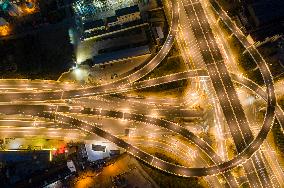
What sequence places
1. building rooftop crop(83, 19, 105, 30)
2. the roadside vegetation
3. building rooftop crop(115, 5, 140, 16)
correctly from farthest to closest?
building rooftop crop(83, 19, 105, 30)
building rooftop crop(115, 5, 140, 16)
the roadside vegetation

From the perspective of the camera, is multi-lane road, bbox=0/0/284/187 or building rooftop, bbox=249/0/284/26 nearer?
multi-lane road, bbox=0/0/284/187

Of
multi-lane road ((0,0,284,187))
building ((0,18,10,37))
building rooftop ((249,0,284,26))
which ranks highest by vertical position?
building ((0,18,10,37))

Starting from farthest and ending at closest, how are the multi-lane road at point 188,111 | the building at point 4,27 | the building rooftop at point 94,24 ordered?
the building at point 4,27
the building rooftop at point 94,24
the multi-lane road at point 188,111

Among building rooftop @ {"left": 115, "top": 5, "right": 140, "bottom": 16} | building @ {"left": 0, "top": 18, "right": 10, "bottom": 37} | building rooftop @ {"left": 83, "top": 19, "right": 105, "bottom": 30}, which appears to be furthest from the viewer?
building @ {"left": 0, "top": 18, "right": 10, "bottom": 37}

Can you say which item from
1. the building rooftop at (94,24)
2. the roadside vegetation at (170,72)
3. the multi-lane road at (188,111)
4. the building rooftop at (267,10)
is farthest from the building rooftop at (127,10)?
the building rooftop at (267,10)

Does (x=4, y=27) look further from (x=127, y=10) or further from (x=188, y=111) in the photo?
(x=188, y=111)

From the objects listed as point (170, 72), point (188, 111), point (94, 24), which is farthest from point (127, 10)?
point (188, 111)

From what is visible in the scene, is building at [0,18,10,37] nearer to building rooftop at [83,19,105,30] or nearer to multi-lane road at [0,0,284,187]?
multi-lane road at [0,0,284,187]

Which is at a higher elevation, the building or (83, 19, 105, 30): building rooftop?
the building

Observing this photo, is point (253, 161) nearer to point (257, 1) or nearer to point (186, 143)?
point (186, 143)

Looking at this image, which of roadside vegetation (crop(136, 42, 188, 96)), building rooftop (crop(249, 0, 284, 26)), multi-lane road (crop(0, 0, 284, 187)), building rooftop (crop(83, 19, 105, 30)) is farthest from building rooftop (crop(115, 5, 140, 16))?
building rooftop (crop(249, 0, 284, 26))

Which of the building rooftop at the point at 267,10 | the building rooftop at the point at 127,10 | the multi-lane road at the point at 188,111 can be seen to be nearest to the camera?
the multi-lane road at the point at 188,111

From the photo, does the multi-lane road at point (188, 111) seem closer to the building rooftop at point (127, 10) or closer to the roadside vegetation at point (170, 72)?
the roadside vegetation at point (170, 72)
